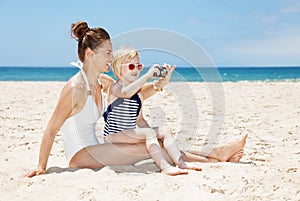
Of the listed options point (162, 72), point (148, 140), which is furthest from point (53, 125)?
point (162, 72)

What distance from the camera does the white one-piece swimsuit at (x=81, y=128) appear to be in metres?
3.53

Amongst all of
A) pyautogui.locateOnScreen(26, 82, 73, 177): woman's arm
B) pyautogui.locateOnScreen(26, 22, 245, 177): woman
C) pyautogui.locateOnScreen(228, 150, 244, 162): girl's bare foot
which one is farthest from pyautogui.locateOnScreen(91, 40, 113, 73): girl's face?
pyautogui.locateOnScreen(228, 150, 244, 162): girl's bare foot

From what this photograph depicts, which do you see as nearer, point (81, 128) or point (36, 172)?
point (36, 172)

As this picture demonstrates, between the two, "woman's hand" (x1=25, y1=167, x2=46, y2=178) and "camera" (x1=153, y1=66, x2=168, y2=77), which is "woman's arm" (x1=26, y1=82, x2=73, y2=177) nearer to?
"woman's hand" (x1=25, y1=167, x2=46, y2=178)

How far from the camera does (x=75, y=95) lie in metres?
3.41

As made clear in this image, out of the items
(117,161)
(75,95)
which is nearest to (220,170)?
(117,161)

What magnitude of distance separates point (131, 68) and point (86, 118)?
0.58m

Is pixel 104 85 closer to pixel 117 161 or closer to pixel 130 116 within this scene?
pixel 130 116

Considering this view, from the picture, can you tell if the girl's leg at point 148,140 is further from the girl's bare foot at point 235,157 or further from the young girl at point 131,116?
the girl's bare foot at point 235,157

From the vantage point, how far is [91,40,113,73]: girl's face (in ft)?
11.4

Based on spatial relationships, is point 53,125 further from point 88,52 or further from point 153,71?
point 153,71

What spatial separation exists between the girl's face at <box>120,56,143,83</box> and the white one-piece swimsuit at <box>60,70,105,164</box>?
13.6 inches

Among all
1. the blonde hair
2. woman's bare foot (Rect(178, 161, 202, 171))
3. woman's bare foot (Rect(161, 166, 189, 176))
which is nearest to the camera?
woman's bare foot (Rect(161, 166, 189, 176))

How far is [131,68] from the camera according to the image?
362 cm
